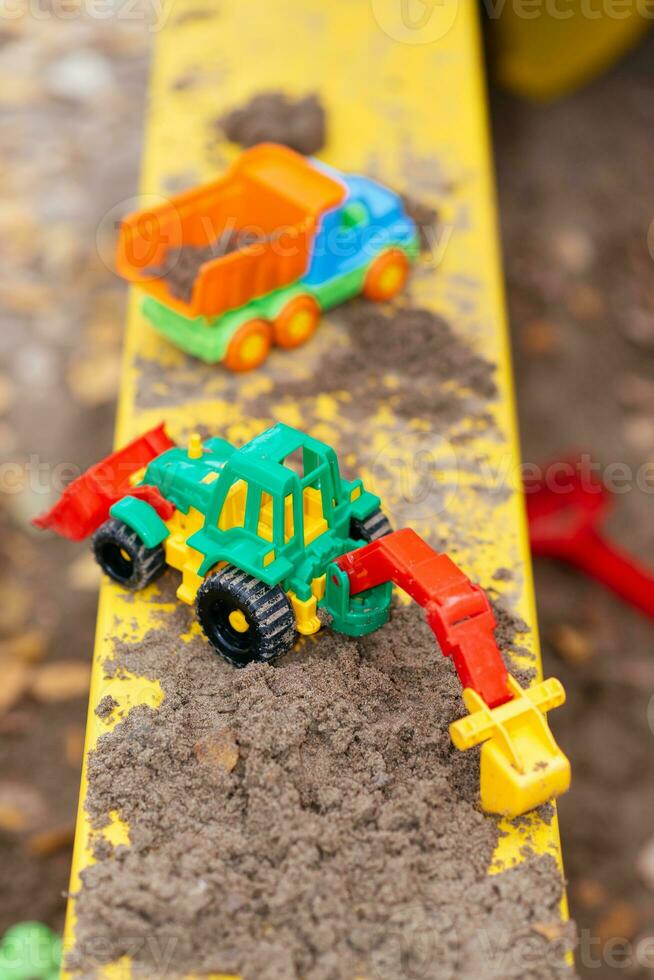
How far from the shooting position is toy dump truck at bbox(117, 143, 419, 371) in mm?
3143

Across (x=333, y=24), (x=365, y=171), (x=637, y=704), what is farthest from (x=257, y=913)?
(x=333, y=24)

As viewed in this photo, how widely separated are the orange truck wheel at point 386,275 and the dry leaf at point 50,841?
175cm

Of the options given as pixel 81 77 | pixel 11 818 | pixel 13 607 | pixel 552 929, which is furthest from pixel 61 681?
pixel 81 77

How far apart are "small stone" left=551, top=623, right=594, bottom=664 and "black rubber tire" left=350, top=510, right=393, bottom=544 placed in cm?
141

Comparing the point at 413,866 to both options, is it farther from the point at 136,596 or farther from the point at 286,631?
the point at 136,596

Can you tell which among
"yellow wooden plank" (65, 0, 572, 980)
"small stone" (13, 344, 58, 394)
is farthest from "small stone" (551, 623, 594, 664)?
"small stone" (13, 344, 58, 394)

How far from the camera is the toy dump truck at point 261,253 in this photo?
10.3ft

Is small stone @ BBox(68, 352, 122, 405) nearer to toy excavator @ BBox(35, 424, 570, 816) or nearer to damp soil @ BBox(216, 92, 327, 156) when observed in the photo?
damp soil @ BBox(216, 92, 327, 156)

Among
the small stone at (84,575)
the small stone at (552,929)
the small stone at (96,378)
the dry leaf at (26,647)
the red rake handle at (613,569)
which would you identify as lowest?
the dry leaf at (26,647)

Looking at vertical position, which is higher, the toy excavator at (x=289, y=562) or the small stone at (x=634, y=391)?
the toy excavator at (x=289, y=562)

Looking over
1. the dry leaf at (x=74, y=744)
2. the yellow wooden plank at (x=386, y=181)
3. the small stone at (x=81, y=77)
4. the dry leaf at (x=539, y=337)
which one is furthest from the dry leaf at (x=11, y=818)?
the small stone at (x=81, y=77)

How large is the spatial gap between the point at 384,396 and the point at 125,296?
5.69 feet

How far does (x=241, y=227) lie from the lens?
3.39 meters

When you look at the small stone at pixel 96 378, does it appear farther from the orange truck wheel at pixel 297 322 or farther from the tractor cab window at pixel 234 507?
the tractor cab window at pixel 234 507
